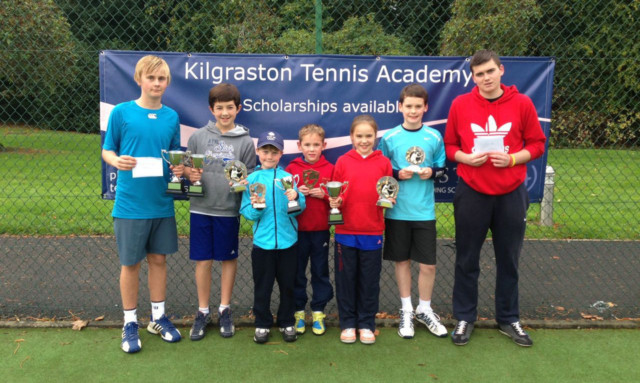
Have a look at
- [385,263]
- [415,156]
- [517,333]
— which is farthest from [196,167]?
[385,263]

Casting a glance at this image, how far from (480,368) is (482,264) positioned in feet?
7.41

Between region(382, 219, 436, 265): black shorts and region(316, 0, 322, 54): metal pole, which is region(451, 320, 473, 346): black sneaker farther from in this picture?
region(316, 0, 322, 54): metal pole

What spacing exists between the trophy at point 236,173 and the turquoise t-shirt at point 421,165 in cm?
103

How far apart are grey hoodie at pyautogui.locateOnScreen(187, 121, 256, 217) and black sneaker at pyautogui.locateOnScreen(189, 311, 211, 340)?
2.53 feet

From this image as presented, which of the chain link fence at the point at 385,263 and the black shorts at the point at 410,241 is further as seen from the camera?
the chain link fence at the point at 385,263

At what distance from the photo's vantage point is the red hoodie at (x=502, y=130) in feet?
11.1

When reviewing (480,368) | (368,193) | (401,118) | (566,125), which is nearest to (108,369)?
(368,193)

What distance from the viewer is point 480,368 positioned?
325 cm

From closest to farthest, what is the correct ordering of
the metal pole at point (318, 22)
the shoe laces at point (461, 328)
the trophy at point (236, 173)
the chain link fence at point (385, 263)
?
1. the trophy at point (236, 173)
2. the shoe laces at point (461, 328)
3. the metal pole at point (318, 22)
4. the chain link fence at point (385, 263)

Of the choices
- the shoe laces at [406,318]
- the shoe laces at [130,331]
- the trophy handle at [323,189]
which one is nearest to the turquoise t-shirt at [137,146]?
the shoe laces at [130,331]

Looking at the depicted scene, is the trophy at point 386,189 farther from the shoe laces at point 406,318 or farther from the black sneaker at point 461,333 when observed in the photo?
the black sneaker at point 461,333

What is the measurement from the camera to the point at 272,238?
342cm

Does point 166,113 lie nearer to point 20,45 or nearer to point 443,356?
point 443,356

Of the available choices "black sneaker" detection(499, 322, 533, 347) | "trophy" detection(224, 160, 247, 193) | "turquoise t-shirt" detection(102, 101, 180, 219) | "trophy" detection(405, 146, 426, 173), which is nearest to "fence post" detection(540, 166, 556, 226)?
"black sneaker" detection(499, 322, 533, 347)
